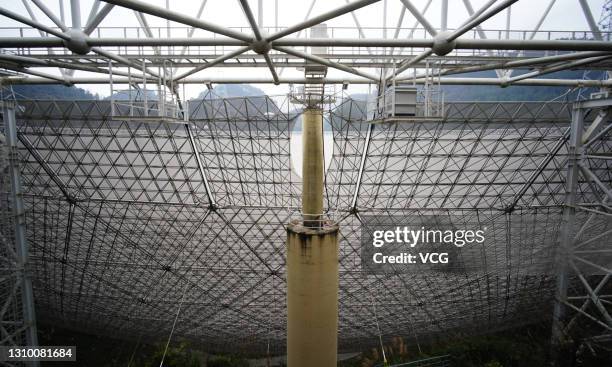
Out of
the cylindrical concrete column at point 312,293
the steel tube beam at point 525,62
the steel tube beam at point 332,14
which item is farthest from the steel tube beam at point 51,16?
the steel tube beam at point 525,62

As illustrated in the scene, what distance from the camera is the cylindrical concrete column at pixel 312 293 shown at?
9.07 m

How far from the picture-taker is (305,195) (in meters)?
9.68

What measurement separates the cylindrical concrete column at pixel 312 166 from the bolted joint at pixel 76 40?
17.4ft

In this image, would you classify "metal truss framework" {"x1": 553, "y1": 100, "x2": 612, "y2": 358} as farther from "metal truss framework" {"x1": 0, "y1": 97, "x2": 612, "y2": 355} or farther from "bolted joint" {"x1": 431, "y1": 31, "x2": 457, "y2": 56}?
"bolted joint" {"x1": 431, "y1": 31, "x2": 457, "y2": 56}

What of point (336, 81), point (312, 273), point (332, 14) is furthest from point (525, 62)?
point (312, 273)

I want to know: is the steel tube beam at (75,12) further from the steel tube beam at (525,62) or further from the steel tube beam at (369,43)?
the steel tube beam at (525,62)

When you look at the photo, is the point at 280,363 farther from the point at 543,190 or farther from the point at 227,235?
the point at 543,190

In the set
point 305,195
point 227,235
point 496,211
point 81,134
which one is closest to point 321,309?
point 305,195

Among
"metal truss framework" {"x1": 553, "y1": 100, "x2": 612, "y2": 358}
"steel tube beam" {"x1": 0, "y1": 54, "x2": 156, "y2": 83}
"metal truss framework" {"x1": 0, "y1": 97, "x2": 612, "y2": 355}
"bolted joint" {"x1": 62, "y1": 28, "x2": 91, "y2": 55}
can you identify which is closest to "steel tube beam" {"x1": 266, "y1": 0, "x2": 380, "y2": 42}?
"bolted joint" {"x1": 62, "y1": 28, "x2": 91, "y2": 55}

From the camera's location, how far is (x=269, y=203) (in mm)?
14859

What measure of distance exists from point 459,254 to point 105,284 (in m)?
15.2

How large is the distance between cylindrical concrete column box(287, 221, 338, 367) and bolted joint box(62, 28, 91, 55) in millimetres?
5989

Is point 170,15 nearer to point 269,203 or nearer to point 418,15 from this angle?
point 418,15

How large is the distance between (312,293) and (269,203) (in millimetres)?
6306
